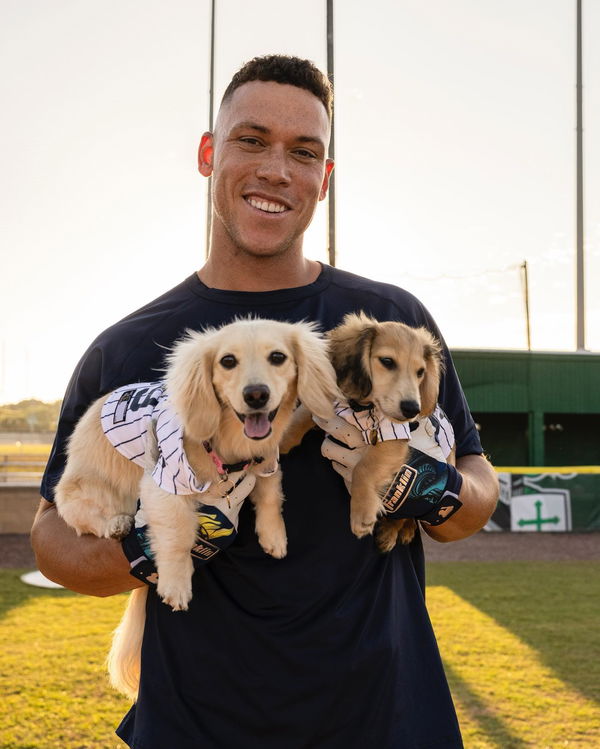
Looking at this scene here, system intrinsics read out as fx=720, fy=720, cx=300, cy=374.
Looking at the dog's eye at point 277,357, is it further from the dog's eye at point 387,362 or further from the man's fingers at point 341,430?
the dog's eye at point 387,362

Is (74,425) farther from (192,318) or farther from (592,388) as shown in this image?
(592,388)

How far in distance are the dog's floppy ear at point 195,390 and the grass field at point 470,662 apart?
520cm

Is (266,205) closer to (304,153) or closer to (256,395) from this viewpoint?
(304,153)

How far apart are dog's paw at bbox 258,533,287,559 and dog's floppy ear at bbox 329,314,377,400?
644mm

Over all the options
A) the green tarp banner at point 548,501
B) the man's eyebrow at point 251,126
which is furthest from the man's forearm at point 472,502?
the green tarp banner at point 548,501

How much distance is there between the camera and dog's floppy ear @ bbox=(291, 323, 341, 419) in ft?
8.47

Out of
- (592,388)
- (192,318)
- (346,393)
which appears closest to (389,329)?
(346,393)

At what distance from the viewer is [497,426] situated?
27766 mm

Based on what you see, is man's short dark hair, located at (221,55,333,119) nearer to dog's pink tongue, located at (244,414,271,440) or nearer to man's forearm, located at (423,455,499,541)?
dog's pink tongue, located at (244,414,271,440)

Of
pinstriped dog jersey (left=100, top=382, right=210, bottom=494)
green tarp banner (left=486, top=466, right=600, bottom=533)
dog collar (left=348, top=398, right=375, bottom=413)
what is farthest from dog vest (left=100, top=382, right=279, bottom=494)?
green tarp banner (left=486, top=466, right=600, bottom=533)

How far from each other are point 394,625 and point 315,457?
2.16 feet

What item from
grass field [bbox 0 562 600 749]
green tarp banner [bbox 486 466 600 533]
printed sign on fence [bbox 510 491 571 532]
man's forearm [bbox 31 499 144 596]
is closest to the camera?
man's forearm [bbox 31 499 144 596]

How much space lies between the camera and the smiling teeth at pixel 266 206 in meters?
2.80

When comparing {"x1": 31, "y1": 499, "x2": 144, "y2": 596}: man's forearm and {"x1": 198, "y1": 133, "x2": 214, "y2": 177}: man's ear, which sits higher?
{"x1": 198, "y1": 133, "x2": 214, "y2": 177}: man's ear
